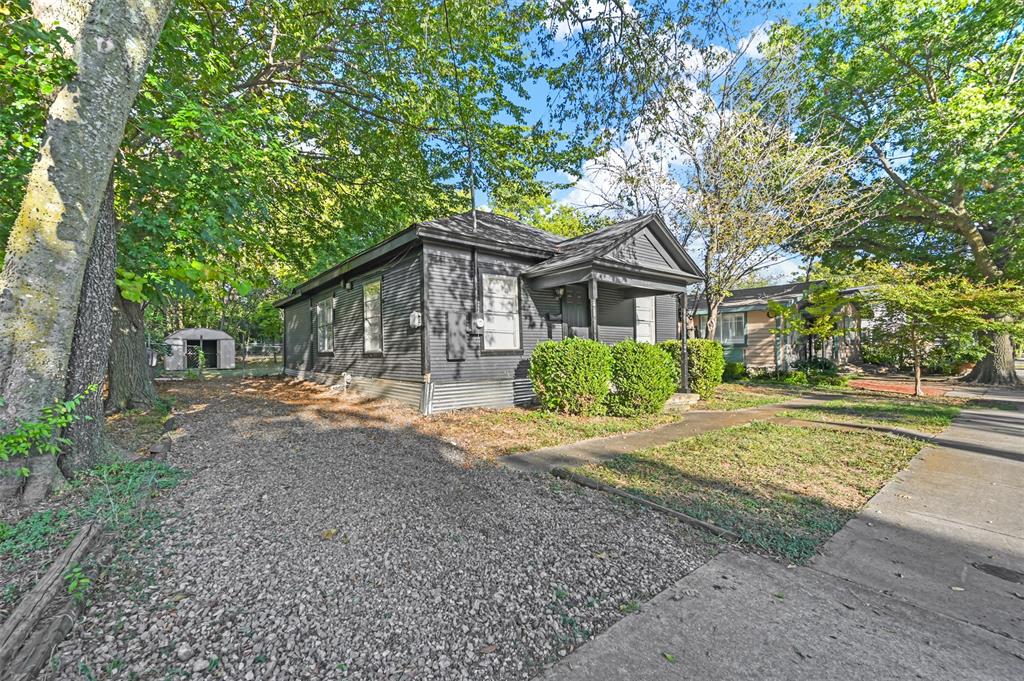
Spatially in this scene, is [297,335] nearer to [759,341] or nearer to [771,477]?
[771,477]

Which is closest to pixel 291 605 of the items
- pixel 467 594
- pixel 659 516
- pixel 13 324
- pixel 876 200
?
pixel 467 594

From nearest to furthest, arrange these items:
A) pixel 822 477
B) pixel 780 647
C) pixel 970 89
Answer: pixel 780 647, pixel 822 477, pixel 970 89

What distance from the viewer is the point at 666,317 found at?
13891 mm

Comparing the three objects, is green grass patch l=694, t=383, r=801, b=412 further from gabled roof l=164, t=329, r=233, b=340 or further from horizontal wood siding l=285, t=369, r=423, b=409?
gabled roof l=164, t=329, r=233, b=340

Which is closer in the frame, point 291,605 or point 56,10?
point 291,605

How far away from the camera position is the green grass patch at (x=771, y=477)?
327 centimetres

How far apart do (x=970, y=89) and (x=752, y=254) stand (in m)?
7.13

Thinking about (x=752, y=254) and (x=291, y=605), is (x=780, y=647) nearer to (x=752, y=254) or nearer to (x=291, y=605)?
(x=291, y=605)

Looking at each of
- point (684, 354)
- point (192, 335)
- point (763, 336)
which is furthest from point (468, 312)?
point (192, 335)

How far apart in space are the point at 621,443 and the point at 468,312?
441 centimetres

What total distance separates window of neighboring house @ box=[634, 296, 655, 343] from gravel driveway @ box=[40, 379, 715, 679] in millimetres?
9149

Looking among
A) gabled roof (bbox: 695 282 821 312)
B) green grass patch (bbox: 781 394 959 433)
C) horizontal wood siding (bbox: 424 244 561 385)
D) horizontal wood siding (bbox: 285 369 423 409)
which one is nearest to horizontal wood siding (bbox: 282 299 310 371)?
→ horizontal wood siding (bbox: 285 369 423 409)

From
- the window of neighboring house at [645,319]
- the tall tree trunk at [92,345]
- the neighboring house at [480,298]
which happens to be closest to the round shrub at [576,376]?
the neighboring house at [480,298]

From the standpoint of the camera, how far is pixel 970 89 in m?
11.4
